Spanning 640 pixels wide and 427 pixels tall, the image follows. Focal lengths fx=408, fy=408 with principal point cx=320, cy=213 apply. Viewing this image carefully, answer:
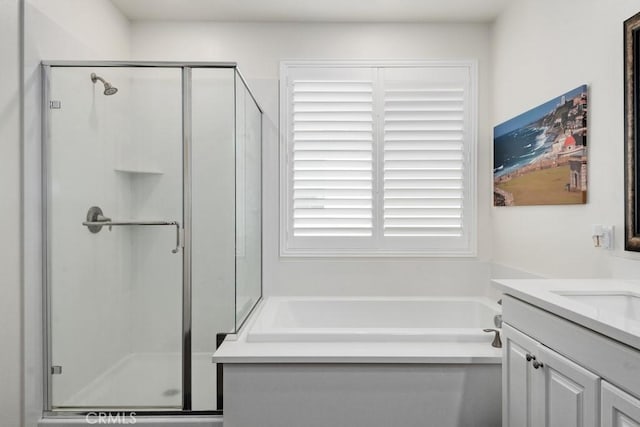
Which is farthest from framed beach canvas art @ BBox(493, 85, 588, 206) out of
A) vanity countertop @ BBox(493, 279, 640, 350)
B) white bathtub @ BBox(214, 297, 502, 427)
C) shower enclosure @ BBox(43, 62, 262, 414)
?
shower enclosure @ BBox(43, 62, 262, 414)

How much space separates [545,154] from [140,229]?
2271mm

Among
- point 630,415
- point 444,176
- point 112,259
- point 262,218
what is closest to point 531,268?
point 444,176

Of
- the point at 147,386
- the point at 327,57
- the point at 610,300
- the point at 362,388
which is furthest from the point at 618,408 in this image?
the point at 327,57

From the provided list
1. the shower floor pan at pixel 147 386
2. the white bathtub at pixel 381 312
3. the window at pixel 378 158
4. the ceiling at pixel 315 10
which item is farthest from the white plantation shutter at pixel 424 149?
the shower floor pan at pixel 147 386

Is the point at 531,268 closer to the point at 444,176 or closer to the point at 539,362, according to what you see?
the point at 444,176

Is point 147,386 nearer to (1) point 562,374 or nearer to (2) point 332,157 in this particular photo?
(2) point 332,157

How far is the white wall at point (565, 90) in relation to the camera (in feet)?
5.58

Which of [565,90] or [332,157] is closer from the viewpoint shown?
[565,90]

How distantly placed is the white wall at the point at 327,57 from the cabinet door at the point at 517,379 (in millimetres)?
1422

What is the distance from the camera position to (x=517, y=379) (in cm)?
146

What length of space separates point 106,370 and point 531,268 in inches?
97.5

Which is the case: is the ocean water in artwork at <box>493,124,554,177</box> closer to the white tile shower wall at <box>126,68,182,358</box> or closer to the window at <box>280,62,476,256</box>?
the window at <box>280,62,476,256</box>

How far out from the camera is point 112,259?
233 centimetres

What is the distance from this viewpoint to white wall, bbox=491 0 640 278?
5.58 ft
